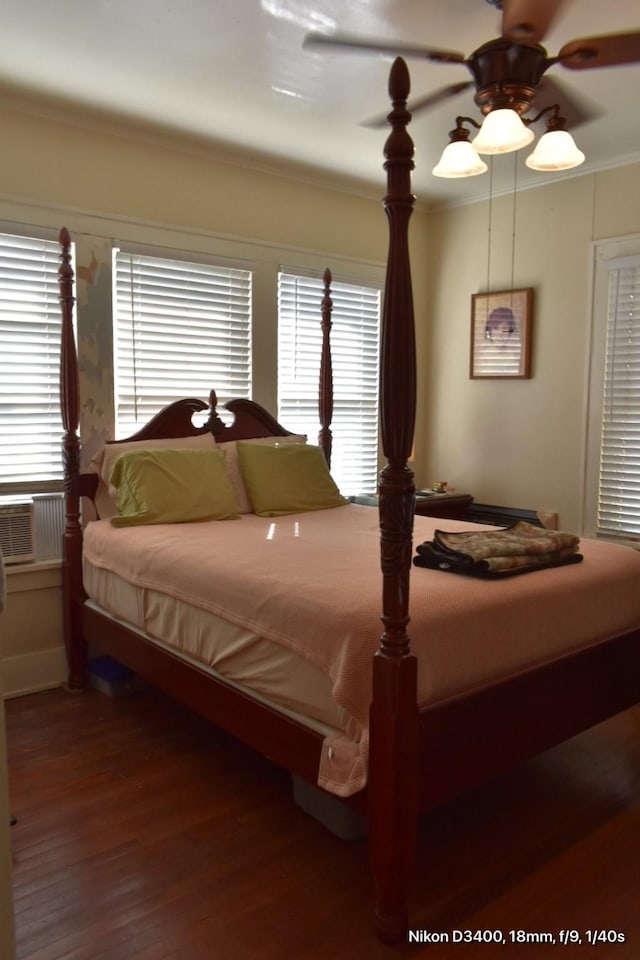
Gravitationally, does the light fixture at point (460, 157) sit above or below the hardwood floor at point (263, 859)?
above

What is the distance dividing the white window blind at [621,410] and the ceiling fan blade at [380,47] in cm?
199

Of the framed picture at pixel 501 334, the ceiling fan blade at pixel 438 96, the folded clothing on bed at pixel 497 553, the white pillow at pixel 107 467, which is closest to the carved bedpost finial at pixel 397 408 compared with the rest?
the folded clothing on bed at pixel 497 553

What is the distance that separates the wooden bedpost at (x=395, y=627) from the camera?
166 cm

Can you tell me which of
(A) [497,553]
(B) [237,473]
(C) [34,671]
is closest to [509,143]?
(A) [497,553]

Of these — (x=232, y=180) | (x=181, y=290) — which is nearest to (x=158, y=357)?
(x=181, y=290)

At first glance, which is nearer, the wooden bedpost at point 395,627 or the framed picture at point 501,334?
the wooden bedpost at point 395,627

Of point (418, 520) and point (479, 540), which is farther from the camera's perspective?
point (418, 520)

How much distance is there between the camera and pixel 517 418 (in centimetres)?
438

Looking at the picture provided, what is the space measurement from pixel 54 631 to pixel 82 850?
1.46m

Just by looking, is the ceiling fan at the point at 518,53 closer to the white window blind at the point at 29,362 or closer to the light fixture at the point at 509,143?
the light fixture at the point at 509,143

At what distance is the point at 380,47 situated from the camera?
2.18 metres

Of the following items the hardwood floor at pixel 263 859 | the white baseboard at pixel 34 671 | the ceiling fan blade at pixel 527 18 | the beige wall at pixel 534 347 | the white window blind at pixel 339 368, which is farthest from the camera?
the white window blind at pixel 339 368

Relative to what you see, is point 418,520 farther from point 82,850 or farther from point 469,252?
point 469,252

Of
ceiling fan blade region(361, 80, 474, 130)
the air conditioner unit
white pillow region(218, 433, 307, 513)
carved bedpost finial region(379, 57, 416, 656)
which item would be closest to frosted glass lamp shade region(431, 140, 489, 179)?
ceiling fan blade region(361, 80, 474, 130)
